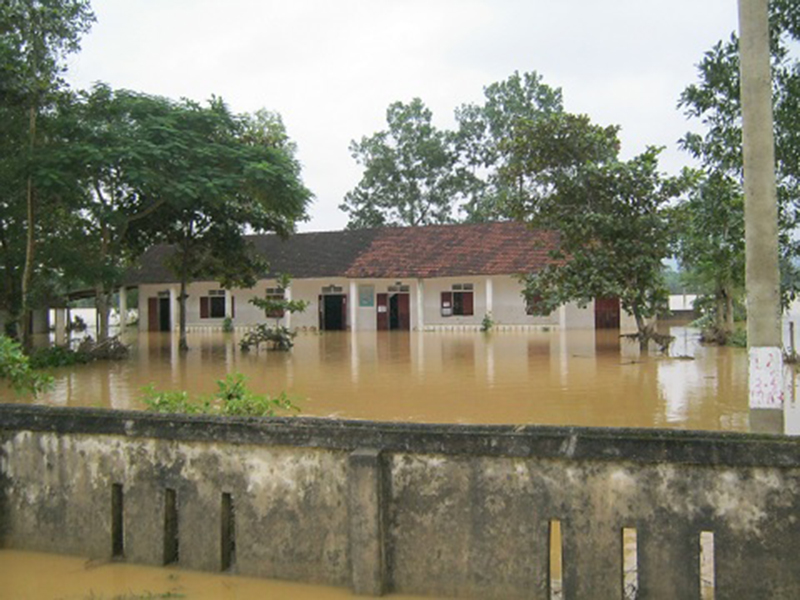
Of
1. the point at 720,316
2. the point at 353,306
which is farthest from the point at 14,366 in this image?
the point at 353,306

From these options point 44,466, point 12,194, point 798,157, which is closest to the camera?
point 44,466

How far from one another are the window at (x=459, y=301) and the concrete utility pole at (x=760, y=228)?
25852 millimetres

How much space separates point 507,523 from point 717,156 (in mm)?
5859

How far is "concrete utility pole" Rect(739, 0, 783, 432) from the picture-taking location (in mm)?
5199

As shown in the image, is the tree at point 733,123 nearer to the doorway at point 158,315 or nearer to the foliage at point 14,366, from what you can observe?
the foliage at point 14,366

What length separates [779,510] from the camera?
3729mm

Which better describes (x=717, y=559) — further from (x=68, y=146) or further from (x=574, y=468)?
(x=68, y=146)

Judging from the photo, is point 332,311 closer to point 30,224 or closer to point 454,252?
point 454,252

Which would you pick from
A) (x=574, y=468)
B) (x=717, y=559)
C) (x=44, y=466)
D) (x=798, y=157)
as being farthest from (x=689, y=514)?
(x=798, y=157)

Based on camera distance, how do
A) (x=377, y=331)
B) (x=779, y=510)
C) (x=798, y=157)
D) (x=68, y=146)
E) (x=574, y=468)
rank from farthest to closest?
(x=377, y=331) → (x=68, y=146) → (x=798, y=157) → (x=574, y=468) → (x=779, y=510)

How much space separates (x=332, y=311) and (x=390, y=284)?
3.25 meters

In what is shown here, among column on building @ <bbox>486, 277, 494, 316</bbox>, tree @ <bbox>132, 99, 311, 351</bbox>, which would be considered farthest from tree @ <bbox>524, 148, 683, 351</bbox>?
column on building @ <bbox>486, 277, 494, 316</bbox>

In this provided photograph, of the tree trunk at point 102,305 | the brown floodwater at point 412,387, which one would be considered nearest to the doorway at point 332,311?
the brown floodwater at point 412,387

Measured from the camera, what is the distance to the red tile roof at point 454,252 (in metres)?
29.5
